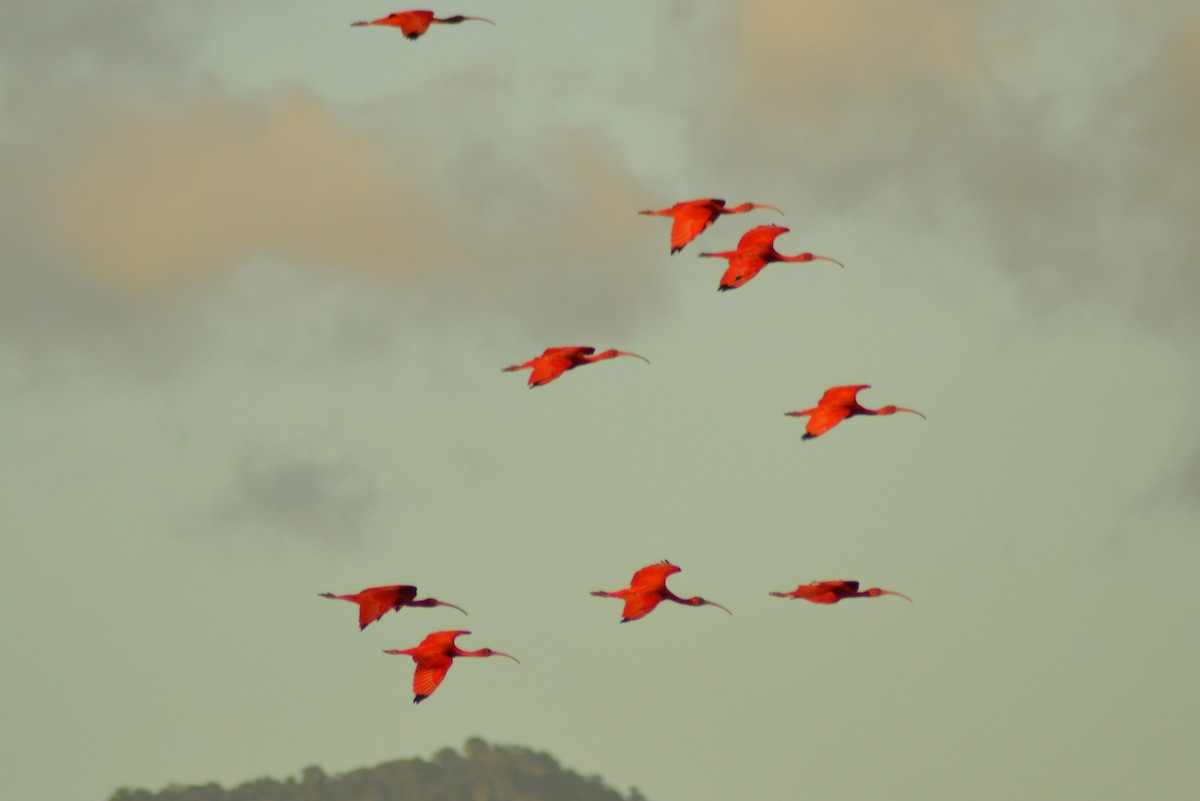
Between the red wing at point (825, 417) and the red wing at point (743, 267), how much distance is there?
223 inches

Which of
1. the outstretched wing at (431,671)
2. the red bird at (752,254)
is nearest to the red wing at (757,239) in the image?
the red bird at (752,254)

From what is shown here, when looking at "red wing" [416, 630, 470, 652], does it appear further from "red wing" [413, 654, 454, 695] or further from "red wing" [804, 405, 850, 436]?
"red wing" [804, 405, 850, 436]

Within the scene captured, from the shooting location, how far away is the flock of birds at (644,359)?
88.8 metres

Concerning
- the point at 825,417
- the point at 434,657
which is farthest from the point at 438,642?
the point at 825,417

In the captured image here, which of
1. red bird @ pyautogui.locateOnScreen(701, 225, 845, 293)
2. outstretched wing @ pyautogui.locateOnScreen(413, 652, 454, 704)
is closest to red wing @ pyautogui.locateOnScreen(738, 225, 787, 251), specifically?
red bird @ pyautogui.locateOnScreen(701, 225, 845, 293)

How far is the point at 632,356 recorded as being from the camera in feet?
320

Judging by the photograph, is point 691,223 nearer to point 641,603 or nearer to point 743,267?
Answer: point 743,267

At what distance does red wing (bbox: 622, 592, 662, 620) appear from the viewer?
90.5 meters

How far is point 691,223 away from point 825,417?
9921 mm

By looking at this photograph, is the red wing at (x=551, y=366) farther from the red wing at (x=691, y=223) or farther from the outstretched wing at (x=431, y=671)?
the outstretched wing at (x=431, y=671)

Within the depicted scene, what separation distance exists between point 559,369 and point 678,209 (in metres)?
7.45

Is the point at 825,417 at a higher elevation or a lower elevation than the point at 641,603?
higher

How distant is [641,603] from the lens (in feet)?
298

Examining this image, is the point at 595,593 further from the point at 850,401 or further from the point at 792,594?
the point at 850,401
